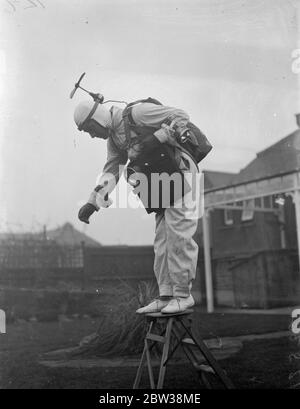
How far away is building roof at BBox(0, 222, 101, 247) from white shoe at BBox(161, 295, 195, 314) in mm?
1981

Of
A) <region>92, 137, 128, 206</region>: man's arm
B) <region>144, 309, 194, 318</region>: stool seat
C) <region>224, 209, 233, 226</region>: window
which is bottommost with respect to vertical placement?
<region>144, 309, 194, 318</region>: stool seat

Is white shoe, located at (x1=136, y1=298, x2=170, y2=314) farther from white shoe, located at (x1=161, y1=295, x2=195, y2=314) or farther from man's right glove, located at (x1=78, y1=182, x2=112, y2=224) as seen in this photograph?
man's right glove, located at (x1=78, y1=182, x2=112, y2=224)

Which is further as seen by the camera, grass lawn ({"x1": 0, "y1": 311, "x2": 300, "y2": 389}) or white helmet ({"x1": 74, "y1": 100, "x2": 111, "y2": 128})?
grass lawn ({"x1": 0, "y1": 311, "x2": 300, "y2": 389})

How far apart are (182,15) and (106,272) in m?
2.74

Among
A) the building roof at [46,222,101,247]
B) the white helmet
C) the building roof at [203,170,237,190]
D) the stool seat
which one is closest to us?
the stool seat

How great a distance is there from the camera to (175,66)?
359 cm

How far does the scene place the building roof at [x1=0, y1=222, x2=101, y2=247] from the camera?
15.6ft

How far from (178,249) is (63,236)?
3169mm

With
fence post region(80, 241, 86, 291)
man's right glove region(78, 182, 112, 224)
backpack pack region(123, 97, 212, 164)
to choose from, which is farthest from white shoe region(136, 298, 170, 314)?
fence post region(80, 241, 86, 291)

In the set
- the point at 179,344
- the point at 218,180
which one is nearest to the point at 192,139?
the point at 179,344

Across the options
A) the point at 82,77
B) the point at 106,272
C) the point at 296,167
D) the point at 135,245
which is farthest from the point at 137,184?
the point at 296,167

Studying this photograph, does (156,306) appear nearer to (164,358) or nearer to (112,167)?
(164,358)

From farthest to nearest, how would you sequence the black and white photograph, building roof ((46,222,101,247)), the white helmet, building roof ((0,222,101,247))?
building roof ((46,222,101,247)) < building roof ((0,222,101,247)) < the white helmet < the black and white photograph
